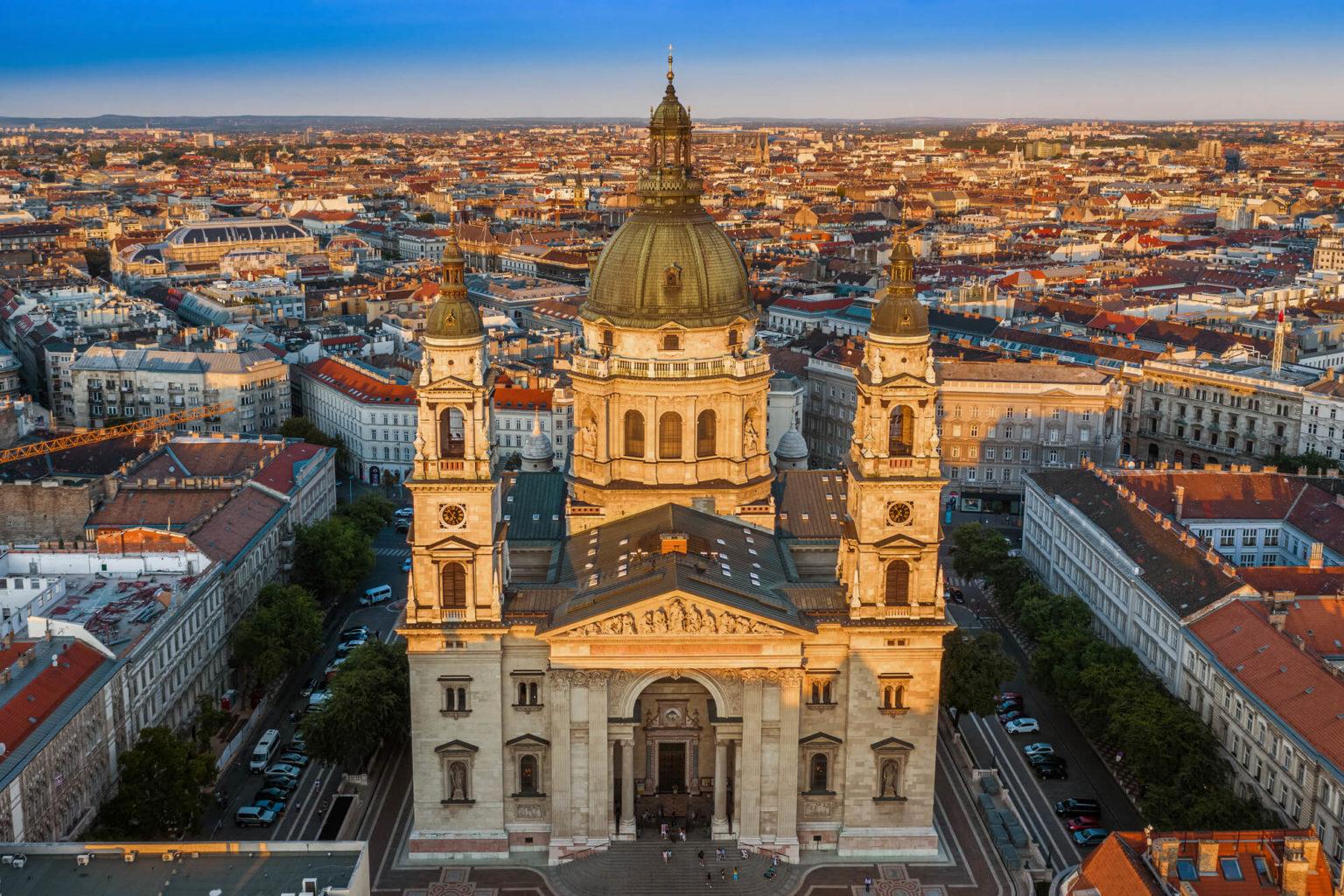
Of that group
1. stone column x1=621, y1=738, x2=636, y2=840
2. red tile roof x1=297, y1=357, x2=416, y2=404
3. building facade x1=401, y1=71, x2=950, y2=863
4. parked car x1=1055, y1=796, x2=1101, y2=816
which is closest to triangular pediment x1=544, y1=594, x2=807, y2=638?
building facade x1=401, y1=71, x2=950, y2=863

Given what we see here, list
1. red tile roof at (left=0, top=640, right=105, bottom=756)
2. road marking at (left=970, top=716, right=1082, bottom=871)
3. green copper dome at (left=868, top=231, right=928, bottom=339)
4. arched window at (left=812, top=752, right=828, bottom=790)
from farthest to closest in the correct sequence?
road marking at (left=970, top=716, right=1082, bottom=871) → arched window at (left=812, top=752, right=828, bottom=790) → green copper dome at (left=868, top=231, right=928, bottom=339) → red tile roof at (left=0, top=640, right=105, bottom=756)

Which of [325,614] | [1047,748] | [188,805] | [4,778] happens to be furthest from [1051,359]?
[4,778]

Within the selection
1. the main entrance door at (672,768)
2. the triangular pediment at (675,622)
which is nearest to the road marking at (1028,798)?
the main entrance door at (672,768)

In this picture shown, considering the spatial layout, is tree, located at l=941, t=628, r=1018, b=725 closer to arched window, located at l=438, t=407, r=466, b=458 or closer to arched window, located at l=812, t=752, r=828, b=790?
arched window, located at l=812, t=752, r=828, b=790

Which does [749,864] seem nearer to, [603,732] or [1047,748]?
[603,732]

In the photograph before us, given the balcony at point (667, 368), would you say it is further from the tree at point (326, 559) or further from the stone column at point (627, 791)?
the tree at point (326, 559)

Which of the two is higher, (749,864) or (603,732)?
(603,732)
